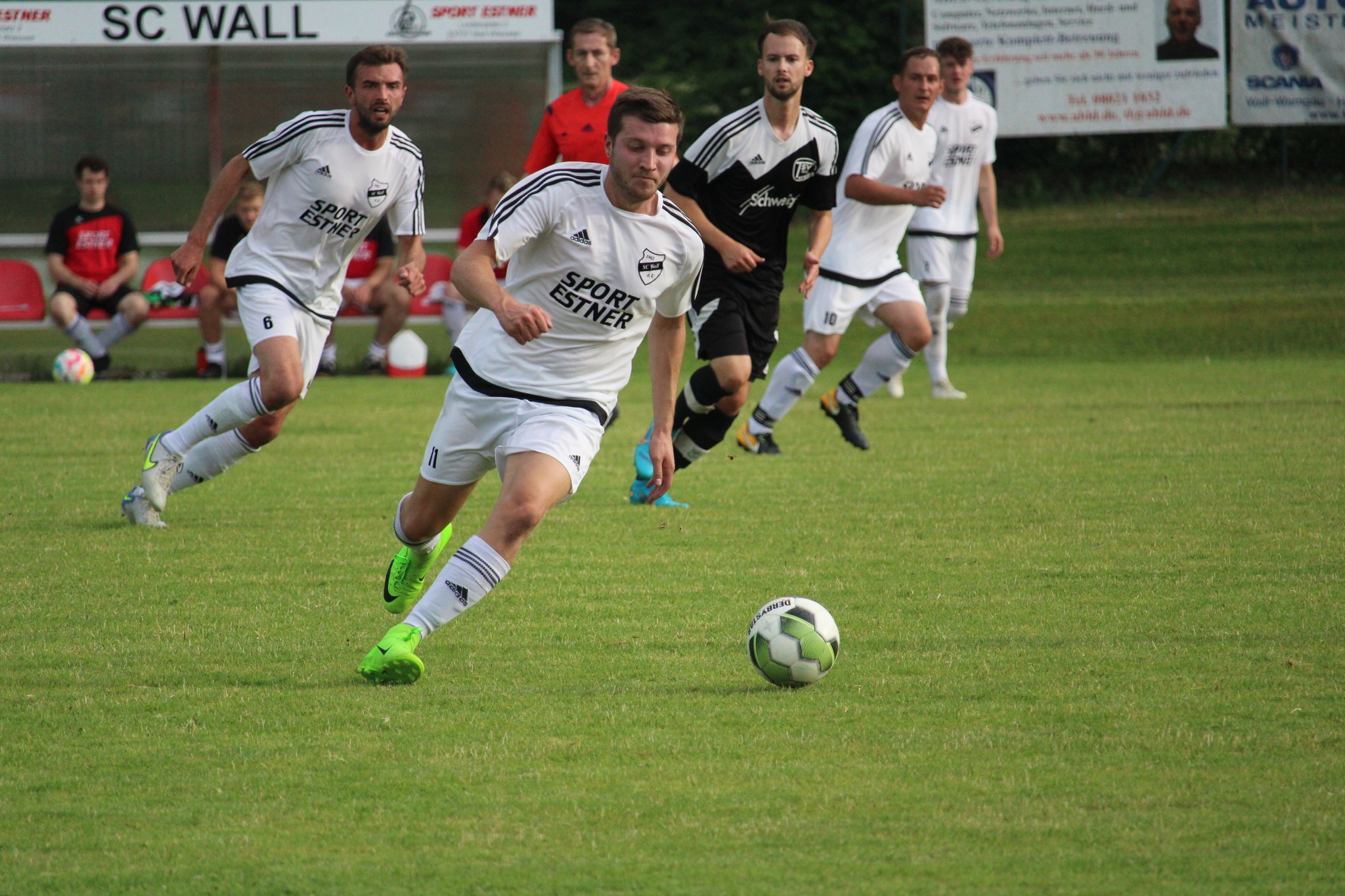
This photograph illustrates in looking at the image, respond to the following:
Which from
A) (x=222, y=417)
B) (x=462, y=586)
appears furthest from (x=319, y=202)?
(x=462, y=586)

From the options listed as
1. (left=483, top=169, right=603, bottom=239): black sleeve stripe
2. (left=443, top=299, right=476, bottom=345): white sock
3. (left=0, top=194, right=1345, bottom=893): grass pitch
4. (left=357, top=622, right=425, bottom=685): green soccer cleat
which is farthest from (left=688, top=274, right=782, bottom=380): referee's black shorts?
(left=443, top=299, right=476, bottom=345): white sock

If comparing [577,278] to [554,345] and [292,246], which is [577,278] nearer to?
[554,345]

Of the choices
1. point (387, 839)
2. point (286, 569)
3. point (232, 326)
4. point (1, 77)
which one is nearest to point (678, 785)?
point (387, 839)

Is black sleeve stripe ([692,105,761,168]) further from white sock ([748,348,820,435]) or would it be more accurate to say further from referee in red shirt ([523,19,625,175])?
white sock ([748,348,820,435])

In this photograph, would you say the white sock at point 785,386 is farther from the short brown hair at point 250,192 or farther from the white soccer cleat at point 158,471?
the short brown hair at point 250,192

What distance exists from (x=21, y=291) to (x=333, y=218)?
10.1 metres

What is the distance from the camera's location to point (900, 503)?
24.7ft

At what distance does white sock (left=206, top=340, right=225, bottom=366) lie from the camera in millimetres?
15141

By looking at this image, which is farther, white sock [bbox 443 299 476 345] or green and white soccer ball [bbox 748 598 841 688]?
white sock [bbox 443 299 476 345]

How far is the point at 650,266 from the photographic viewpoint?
4.66 meters

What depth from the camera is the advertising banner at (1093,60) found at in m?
20.1

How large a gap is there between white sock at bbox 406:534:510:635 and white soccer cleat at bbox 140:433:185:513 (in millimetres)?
2968

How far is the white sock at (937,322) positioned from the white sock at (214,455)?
6847 mm

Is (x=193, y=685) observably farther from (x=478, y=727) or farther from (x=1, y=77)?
(x=1, y=77)
